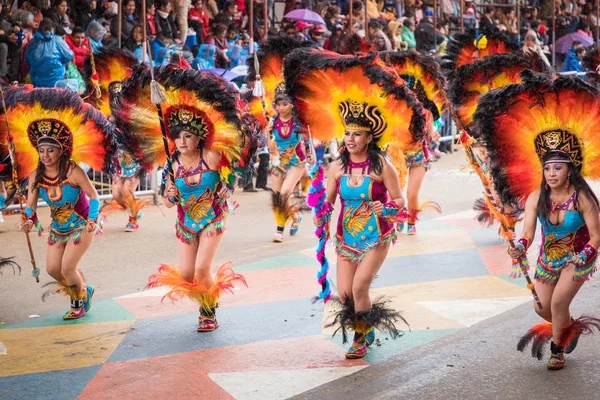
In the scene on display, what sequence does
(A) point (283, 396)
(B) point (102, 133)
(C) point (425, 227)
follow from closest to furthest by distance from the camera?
(A) point (283, 396), (B) point (102, 133), (C) point (425, 227)

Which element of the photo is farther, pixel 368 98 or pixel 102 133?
pixel 102 133

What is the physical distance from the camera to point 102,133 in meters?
7.82

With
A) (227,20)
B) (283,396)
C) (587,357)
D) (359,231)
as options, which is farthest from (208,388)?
(227,20)

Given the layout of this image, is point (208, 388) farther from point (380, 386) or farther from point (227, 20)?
point (227, 20)

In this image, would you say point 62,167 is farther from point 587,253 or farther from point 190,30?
point 190,30

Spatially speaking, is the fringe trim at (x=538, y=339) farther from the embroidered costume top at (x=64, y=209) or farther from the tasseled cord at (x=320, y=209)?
the embroidered costume top at (x=64, y=209)

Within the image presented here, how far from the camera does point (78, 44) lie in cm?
1350

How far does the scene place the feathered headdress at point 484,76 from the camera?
9.89 m

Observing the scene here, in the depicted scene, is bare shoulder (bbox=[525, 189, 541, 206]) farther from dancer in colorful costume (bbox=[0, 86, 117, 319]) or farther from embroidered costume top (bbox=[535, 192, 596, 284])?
dancer in colorful costume (bbox=[0, 86, 117, 319])

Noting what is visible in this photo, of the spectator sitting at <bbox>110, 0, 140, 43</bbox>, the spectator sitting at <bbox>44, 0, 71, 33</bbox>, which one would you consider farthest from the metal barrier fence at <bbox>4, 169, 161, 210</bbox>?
the spectator sitting at <bbox>110, 0, 140, 43</bbox>

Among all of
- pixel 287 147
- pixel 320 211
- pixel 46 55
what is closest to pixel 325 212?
pixel 320 211

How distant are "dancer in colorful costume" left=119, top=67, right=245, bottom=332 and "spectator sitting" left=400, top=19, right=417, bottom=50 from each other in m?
12.1

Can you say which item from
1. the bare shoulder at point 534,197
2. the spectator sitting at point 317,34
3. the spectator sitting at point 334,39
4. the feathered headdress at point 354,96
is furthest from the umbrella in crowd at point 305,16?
the bare shoulder at point 534,197

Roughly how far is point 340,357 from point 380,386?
0.70m
